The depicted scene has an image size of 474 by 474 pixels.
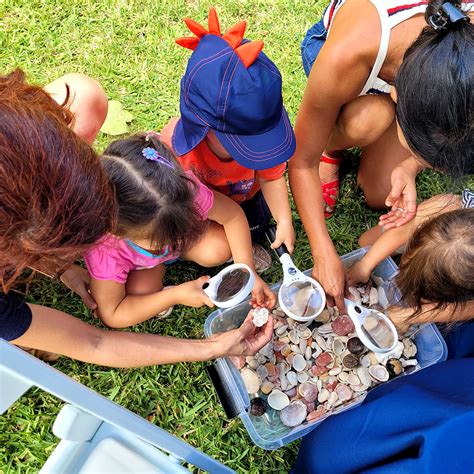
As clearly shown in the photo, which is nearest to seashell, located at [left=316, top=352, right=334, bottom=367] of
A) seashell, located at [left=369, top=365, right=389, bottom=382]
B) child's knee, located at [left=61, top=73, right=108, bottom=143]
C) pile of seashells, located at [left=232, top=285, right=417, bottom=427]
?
pile of seashells, located at [left=232, top=285, right=417, bottom=427]

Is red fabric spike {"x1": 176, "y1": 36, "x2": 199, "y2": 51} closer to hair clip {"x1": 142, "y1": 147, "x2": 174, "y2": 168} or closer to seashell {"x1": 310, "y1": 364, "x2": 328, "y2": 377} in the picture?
hair clip {"x1": 142, "y1": 147, "x2": 174, "y2": 168}

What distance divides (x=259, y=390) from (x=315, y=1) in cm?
152

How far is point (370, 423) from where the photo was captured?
80cm

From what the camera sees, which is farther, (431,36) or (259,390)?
(259,390)

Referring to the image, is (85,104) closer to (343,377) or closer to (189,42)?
(189,42)

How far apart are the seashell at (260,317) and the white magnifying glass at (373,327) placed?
0.21m

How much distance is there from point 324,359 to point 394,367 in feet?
0.59

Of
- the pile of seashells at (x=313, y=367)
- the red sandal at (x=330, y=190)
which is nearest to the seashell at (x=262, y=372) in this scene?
the pile of seashells at (x=313, y=367)

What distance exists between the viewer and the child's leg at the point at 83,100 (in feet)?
4.23

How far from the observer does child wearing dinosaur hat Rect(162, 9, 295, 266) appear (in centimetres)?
104

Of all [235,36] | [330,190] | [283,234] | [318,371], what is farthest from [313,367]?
[235,36]

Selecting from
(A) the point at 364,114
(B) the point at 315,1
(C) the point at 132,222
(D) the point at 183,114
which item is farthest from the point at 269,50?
(C) the point at 132,222

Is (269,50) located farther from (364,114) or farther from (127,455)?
(127,455)

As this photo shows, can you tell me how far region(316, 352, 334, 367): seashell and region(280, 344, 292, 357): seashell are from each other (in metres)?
0.08
